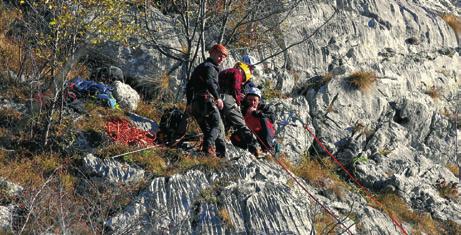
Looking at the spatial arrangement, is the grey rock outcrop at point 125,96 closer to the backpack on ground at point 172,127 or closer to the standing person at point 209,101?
the backpack on ground at point 172,127

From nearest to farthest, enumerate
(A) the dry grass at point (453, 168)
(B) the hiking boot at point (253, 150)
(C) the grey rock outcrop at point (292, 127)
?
(B) the hiking boot at point (253, 150), (C) the grey rock outcrop at point (292, 127), (A) the dry grass at point (453, 168)

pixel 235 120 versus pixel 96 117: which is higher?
pixel 235 120

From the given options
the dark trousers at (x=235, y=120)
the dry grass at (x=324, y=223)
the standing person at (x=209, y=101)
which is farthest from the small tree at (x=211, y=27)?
the dry grass at (x=324, y=223)

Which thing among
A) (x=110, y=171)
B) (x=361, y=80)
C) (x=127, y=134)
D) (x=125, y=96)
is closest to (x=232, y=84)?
(x=127, y=134)

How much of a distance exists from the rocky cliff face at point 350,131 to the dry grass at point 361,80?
119 millimetres

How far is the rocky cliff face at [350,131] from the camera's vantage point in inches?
323

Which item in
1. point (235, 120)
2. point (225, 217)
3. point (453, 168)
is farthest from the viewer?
point (453, 168)

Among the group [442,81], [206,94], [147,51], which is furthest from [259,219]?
[442,81]

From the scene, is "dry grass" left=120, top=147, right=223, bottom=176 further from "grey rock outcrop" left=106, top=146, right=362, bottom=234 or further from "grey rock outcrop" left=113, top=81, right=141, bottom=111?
"grey rock outcrop" left=113, top=81, right=141, bottom=111

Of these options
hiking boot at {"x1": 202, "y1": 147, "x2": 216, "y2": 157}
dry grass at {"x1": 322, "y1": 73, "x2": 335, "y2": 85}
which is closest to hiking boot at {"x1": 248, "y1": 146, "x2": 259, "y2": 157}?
hiking boot at {"x1": 202, "y1": 147, "x2": 216, "y2": 157}

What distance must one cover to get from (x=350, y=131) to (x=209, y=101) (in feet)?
14.4

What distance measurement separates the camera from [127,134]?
9.70m

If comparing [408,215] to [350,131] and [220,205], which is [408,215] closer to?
[350,131]

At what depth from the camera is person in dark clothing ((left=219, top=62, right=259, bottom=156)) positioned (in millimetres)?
9539
